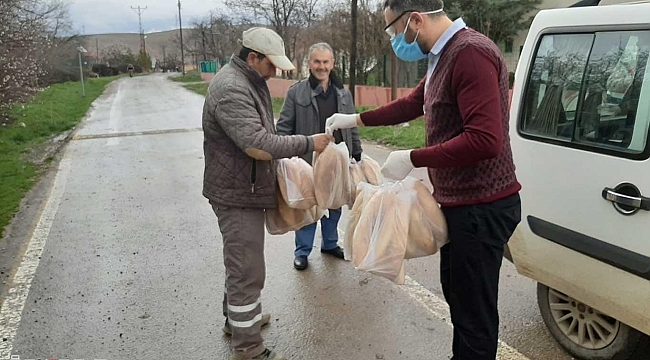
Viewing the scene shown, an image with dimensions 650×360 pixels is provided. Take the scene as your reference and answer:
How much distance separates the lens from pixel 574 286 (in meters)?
2.87

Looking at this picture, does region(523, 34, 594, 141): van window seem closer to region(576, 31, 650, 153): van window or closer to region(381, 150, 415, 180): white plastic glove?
region(576, 31, 650, 153): van window

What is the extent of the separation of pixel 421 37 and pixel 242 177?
1252 millimetres

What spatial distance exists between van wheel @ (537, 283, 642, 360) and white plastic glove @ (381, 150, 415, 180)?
140 cm

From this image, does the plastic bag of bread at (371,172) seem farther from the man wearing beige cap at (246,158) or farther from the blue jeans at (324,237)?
the blue jeans at (324,237)

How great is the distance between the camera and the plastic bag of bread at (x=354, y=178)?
345 cm

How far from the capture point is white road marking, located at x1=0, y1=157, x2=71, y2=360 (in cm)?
374

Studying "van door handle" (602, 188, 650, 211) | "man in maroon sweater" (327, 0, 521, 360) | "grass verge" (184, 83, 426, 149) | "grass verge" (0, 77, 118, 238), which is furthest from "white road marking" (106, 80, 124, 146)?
"van door handle" (602, 188, 650, 211)

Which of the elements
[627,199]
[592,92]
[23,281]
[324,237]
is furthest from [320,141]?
[23,281]

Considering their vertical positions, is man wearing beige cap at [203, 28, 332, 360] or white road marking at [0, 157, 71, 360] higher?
man wearing beige cap at [203, 28, 332, 360]

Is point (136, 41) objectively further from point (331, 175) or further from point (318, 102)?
point (331, 175)

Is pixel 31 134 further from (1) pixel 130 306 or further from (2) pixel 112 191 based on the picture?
(1) pixel 130 306

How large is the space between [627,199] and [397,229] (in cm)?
103

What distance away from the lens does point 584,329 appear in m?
3.15

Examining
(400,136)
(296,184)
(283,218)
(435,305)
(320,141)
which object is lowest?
(435,305)
